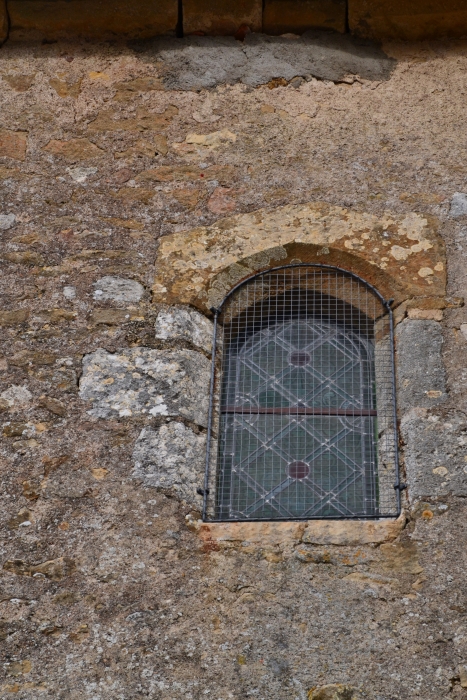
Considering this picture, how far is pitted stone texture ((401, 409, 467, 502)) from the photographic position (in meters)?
4.18

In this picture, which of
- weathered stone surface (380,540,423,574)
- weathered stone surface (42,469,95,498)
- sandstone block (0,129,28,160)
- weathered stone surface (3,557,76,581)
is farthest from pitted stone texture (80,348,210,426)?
sandstone block (0,129,28,160)

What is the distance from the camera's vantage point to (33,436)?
4395 mm

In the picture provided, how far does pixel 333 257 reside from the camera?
4938 mm

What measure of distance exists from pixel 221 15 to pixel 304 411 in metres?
2.24

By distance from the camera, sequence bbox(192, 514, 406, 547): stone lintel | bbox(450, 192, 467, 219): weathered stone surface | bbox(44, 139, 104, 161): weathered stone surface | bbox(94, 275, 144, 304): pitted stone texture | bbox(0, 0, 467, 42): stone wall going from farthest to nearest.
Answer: bbox(0, 0, 467, 42): stone wall, bbox(44, 139, 104, 161): weathered stone surface, bbox(450, 192, 467, 219): weathered stone surface, bbox(94, 275, 144, 304): pitted stone texture, bbox(192, 514, 406, 547): stone lintel

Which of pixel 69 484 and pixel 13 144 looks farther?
pixel 13 144

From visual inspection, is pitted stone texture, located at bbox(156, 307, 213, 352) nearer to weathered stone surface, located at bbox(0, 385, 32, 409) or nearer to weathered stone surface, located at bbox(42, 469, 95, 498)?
weathered stone surface, located at bbox(0, 385, 32, 409)

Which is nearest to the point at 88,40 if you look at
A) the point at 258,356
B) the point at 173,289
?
the point at 173,289

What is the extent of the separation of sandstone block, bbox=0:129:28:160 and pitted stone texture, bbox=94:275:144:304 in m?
0.89

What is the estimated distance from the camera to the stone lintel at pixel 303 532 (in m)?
4.12

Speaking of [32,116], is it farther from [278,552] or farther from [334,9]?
[278,552]

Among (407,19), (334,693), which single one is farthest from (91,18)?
(334,693)

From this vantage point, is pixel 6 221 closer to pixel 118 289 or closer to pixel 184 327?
pixel 118 289

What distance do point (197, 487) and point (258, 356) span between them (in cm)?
79
